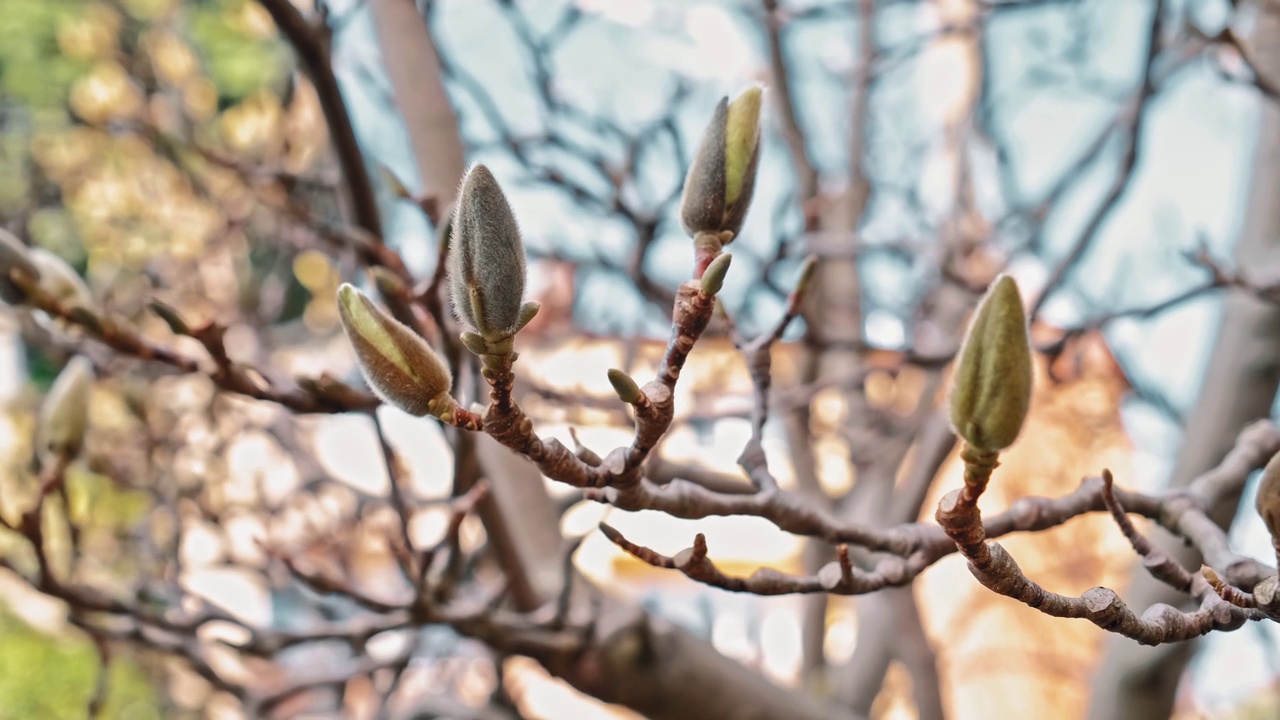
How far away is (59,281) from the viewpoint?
786 mm

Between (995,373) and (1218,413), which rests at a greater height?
(995,373)

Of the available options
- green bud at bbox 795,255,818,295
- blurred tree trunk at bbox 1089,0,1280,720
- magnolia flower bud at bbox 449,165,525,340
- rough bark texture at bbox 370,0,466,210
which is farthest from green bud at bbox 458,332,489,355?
blurred tree trunk at bbox 1089,0,1280,720

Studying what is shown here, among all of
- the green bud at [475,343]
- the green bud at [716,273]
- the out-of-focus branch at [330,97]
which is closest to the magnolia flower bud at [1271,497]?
the green bud at [716,273]

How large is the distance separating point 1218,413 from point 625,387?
46.6 inches

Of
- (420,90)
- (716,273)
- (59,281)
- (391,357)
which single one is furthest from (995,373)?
(420,90)

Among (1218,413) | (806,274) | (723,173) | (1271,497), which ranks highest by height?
(723,173)

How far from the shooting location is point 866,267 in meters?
2.67

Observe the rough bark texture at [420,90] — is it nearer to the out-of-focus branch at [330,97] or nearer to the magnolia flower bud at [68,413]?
the out-of-focus branch at [330,97]

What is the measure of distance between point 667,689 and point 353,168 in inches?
27.0

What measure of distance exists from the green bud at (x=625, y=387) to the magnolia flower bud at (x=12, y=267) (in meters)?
0.53

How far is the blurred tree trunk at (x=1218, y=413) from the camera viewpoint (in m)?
1.34

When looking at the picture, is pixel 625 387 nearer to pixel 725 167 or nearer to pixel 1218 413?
pixel 725 167

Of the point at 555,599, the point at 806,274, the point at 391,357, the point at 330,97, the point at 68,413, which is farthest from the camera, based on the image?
the point at 555,599

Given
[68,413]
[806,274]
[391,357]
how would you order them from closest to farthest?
[391,357], [806,274], [68,413]
